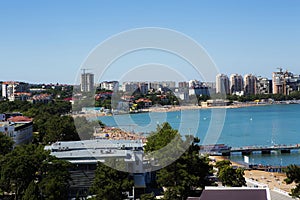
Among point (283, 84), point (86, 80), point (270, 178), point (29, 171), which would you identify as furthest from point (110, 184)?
point (283, 84)

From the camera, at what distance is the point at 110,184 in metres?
5.06

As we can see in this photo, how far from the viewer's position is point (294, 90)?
42.3 m

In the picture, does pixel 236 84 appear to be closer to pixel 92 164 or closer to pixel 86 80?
pixel 86 80

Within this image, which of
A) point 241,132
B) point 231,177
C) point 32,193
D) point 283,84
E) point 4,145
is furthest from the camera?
point 283,84

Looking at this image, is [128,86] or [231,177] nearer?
[231,177]

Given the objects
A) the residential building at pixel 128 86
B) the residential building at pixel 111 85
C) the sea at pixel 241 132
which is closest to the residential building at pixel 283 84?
the sea at pixel 241 132

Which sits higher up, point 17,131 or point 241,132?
point 17,131

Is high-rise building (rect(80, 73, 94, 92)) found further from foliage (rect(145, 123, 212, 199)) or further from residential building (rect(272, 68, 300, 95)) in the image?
residential building (rect(272, 68, 300, 95))

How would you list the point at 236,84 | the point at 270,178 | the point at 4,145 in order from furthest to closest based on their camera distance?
the point at 236,84 < the point at 270,178 < the point at 4,145

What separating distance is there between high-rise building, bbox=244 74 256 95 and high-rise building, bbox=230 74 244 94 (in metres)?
0.58

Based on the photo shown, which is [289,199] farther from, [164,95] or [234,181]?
[164,95]

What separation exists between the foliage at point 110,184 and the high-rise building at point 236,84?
3927cm

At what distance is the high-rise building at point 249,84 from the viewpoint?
43031mm

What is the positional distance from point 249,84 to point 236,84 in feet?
4.39
